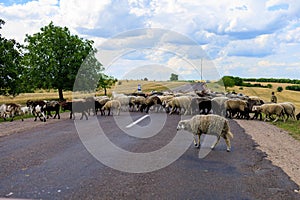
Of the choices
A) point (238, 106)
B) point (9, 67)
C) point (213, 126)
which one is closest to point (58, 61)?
point (9, 67)

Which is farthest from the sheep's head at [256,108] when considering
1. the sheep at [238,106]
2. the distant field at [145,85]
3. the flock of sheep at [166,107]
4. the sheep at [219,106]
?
the distant field at [145,85]

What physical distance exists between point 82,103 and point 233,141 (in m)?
11.6

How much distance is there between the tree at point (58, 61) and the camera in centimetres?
3528

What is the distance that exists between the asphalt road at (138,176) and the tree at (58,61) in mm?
25691

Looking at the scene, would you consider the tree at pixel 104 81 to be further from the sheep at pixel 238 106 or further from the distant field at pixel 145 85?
the sheep at pixel 238 106

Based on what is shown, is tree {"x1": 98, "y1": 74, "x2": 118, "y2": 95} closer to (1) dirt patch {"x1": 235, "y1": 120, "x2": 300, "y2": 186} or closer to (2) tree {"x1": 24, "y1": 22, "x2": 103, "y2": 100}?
(2) tree {"x1": 24, "y1": 22, "x2": 103, "y2": 100}

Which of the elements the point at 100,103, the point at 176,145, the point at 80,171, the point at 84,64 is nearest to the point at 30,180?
the point at 80,171

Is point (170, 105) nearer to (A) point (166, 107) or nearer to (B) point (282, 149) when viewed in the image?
(A) point (166, 107)

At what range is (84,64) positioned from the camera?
37.6 meters

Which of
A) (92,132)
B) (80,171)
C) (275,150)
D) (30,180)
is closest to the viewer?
(30,180)

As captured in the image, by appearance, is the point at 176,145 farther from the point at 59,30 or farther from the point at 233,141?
the point at 59,30

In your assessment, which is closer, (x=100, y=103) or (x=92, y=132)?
(x=92, y=132)

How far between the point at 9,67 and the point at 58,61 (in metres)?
8.27

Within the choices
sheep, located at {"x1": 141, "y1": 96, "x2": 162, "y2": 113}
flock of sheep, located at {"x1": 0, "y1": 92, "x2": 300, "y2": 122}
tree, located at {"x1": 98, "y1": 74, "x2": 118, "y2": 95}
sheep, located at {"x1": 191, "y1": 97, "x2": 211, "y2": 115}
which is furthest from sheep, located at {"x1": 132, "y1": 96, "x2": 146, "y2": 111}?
tree, located at {"x1": 98, "y1": 74, "x2": 118, "y2": 95}
